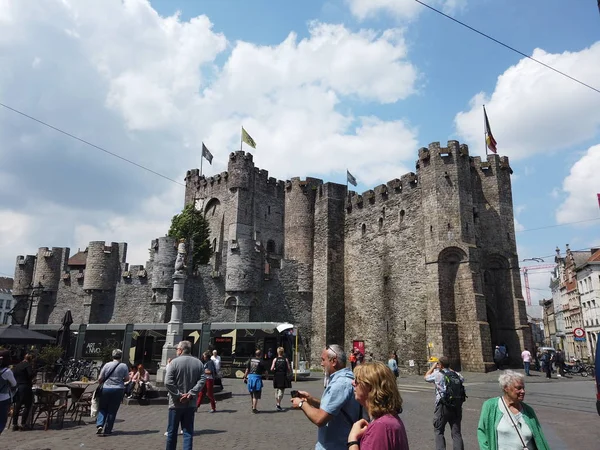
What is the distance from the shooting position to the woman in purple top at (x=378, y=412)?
2.48 m

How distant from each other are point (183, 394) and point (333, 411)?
342 centimetres

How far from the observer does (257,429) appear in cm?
829

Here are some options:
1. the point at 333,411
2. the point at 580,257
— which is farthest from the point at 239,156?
the point at 580,257

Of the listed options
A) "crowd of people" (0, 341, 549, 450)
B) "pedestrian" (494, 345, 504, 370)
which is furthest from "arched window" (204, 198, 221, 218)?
"crowd of people" (0, 341, 549, 450)

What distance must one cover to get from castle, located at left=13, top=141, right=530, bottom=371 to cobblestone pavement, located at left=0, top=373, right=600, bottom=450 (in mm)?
11803

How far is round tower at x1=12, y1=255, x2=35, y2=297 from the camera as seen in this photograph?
124 ft

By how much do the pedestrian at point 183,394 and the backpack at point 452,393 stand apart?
328 cm

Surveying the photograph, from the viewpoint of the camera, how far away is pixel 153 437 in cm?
746

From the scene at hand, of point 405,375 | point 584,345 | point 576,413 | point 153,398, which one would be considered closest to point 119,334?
point 153,398

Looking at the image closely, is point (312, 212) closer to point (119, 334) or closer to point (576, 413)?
point (119, 334)

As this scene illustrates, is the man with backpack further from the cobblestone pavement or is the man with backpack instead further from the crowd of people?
the cobblestone pavement

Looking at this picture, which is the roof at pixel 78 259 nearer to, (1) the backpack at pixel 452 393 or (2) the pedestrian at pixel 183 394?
(2) the pedestrian at pixel 183 394

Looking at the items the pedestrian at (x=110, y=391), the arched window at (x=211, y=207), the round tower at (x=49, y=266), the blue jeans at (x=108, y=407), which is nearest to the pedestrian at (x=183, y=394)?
the pedestrian at (x=110, y=391)

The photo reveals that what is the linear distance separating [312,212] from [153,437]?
27972mm
